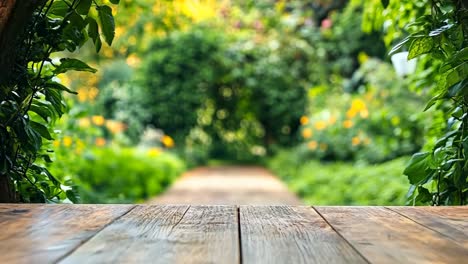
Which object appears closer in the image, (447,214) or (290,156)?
(447,214)

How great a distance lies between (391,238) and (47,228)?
701 mm

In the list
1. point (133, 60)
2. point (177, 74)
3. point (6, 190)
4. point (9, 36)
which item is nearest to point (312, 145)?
point (177, 74)

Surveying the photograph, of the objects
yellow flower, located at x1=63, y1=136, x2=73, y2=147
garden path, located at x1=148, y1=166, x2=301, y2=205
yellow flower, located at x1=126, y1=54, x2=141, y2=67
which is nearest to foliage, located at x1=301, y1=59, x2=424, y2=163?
garden path, located at x1=148, y1=166, x2=301, y2=205

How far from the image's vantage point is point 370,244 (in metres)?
1.00

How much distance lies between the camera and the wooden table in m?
0.91

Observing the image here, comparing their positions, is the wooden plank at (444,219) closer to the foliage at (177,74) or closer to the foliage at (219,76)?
the foliage at (219,76)

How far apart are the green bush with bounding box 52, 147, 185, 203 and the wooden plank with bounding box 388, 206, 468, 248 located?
2.58 meters

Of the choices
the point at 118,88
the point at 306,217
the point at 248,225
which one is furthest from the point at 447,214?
the point at 118,88

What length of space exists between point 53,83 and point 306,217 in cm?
81

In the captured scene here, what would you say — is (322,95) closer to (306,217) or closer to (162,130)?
(162,130)

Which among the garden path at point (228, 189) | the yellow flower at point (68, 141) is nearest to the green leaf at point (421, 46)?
the yellow flower at point (68, 141)

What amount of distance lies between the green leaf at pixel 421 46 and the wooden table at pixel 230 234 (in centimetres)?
43

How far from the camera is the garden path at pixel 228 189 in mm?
5066

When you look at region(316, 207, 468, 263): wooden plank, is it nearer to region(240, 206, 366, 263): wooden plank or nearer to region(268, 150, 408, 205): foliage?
region(240, 206, 366, 263): wooden plank
